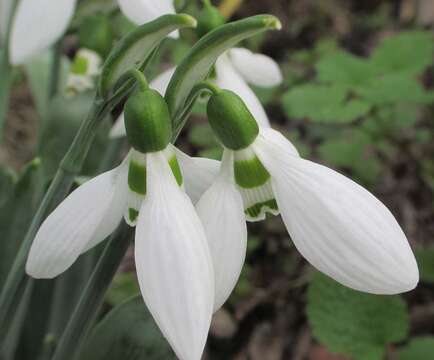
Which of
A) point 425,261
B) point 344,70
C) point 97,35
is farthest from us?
point 344,70

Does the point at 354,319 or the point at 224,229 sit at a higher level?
the point at 224,229

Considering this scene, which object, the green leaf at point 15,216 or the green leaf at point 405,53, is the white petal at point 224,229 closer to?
the green leaf at point 15,216

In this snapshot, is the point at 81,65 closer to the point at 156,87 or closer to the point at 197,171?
the point at 156,87

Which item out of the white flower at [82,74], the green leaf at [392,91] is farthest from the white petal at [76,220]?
the green leaf at [392,91]

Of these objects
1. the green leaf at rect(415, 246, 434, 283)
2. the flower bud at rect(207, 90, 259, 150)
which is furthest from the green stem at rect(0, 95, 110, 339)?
the green leaf at rect(415, 246, 434, 283)

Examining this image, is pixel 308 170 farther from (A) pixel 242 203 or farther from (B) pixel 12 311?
(B) pixel 12 311

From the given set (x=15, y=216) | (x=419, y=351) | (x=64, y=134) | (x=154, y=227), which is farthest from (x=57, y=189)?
(x=419, y=351)

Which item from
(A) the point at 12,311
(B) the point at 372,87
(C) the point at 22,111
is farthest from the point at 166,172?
(C) the point at 22,111
